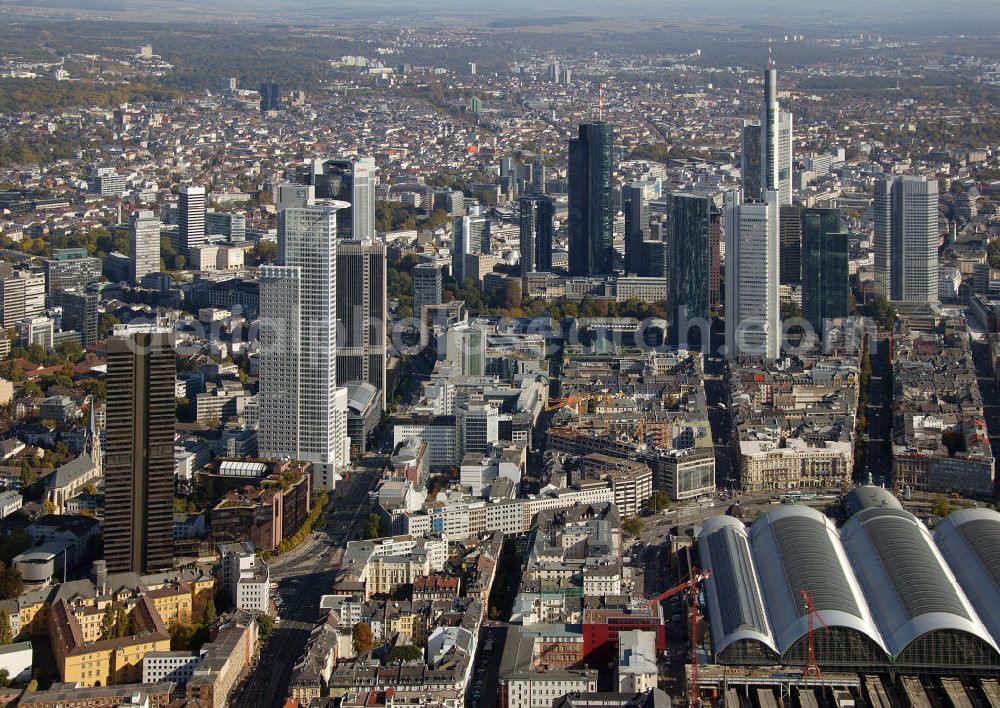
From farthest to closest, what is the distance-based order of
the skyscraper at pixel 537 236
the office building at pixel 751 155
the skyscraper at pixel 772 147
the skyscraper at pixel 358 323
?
the office building at pixel 751 155, the skyscraper at pixel 772 147, the skyscraper at pixel 537 236, the skyscraper at pixel 358 323

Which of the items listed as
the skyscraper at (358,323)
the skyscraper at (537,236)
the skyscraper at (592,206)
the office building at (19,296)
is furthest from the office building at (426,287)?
the office building at (19,296)

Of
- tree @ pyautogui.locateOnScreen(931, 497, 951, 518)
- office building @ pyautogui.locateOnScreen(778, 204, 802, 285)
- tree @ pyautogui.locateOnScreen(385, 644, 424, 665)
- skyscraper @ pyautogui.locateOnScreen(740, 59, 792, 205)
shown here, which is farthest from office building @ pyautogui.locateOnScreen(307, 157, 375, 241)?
tree @ pyautogui.locateOnScreen(385, 644, 424, 665)

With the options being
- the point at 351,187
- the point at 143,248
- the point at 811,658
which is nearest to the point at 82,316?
the point at 143,248

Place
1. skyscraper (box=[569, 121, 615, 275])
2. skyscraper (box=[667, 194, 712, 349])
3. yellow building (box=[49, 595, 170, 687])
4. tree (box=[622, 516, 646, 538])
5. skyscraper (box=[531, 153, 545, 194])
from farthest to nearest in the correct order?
skyscraper (box=[531, 153, 545, 194]), skyscraper (box=[569, 121, 615, 275]), skyscraper (box=[667, 194, 712, 349]), tree (box=[622, 516, 646, 538]), yellow building (box=[49, 595, 170, 687])

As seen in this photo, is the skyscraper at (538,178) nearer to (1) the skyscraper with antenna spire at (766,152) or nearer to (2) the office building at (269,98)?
(1) the skyscraper with antenna spire at (766,152)

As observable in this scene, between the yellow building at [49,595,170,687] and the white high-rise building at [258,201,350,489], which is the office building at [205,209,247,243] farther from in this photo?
the yellow building at [49,595,170,687]

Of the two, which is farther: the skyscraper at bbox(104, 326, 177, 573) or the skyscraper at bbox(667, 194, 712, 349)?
the skyscraper at bbox(667, 194, 712, 349)

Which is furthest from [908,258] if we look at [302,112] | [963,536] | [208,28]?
[208,28]

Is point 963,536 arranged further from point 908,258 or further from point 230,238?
point 230,238
